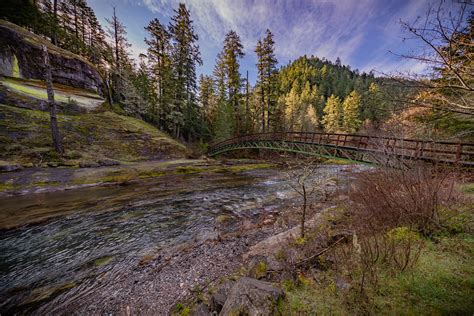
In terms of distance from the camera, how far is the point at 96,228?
235 inches

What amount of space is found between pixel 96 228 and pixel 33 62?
932 inches

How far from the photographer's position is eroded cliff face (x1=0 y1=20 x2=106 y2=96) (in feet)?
53.1

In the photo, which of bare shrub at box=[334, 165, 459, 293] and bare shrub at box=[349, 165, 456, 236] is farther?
bare shrub at box=[349, 165, 456, 236]

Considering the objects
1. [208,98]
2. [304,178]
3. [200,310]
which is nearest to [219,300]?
[200,310]

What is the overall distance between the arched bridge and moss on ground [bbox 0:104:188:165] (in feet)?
28.5

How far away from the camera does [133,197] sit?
348 inches

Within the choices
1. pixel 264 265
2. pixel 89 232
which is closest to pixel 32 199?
pixel 89 232

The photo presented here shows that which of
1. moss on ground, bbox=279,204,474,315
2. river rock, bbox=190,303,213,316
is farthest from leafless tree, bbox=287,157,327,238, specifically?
river rock, bbox=190,303,213,316

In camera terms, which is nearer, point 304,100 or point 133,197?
point 133,197

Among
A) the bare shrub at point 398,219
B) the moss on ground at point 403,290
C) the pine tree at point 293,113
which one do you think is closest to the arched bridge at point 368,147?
the bare shrub at point 398,219

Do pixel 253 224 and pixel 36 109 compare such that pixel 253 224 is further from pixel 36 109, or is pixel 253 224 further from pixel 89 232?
pixel 36 109

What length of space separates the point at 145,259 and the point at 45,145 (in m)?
14.8

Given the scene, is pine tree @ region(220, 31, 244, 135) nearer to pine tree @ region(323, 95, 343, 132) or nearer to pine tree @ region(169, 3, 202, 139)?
pine tree @ region(169, 3, 202, 139)

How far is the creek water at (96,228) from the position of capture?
3820 mm
